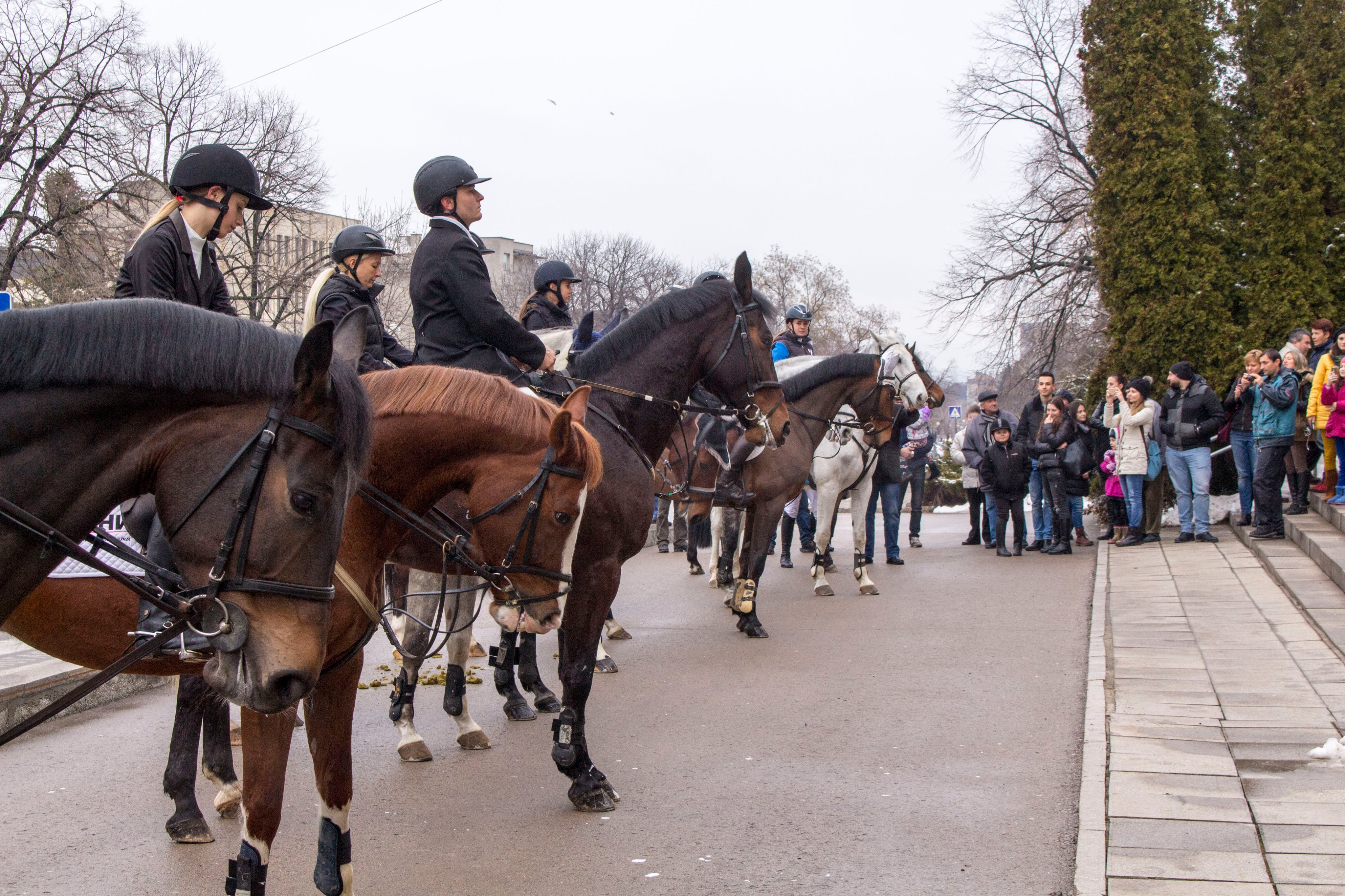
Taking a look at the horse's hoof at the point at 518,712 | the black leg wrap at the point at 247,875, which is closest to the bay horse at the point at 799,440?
the horse's hoof at the point at 518,712

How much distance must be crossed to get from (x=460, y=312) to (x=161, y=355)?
3.36m

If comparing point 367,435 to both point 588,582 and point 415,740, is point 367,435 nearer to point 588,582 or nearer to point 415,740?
point 588,582

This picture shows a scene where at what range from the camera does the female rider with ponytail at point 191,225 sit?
4.43m

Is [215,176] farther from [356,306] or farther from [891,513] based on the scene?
[891,513]

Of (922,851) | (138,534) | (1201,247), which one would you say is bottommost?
(922,851)

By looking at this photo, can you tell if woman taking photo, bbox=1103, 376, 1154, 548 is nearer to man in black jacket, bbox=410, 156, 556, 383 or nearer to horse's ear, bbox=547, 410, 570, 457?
man in black jacket, bbox=410, 156, 556, 383

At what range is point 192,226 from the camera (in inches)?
181

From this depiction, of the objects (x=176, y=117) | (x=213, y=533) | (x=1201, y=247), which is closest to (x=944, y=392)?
(x=1201, y=247)

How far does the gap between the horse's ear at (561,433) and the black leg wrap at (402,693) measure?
255cm

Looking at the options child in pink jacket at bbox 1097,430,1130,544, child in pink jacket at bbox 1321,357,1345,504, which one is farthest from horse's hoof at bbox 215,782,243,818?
child in pink jacket at bbox 1097,430,1130,544

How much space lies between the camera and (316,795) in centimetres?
572

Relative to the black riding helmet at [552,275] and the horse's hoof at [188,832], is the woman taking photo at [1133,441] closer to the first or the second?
the black riding helmet at [552,275]

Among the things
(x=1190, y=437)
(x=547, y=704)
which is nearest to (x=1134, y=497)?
(x=1190, y=437)

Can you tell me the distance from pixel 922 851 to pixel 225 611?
3.32 meters
